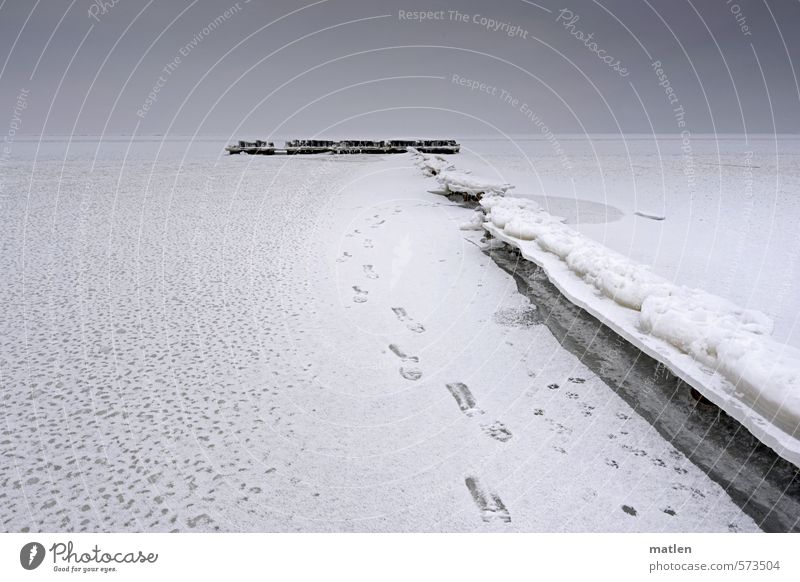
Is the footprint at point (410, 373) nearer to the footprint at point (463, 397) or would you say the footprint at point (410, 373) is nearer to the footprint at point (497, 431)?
the footprint at point (463, 397)

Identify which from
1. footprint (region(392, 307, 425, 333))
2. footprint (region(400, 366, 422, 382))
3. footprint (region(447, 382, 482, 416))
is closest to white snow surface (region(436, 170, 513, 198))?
footprint (region(392, 307, 425, 333))

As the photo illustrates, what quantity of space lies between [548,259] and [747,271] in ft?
11.3

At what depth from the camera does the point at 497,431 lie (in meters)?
2.96

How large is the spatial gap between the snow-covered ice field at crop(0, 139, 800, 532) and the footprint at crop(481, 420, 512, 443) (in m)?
0.01

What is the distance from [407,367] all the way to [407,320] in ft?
3.33

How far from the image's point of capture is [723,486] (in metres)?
2.35

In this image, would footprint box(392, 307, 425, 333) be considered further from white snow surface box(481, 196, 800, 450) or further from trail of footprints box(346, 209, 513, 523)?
white snow surface box(481, 196, 800, 450)

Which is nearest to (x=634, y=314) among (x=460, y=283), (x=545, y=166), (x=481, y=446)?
(x=481, y=446)

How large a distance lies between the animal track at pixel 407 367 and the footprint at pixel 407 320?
409 millimetres

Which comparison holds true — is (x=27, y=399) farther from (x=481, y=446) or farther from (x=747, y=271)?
(x=747, y=271)

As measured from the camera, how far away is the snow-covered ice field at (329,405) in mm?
2326
